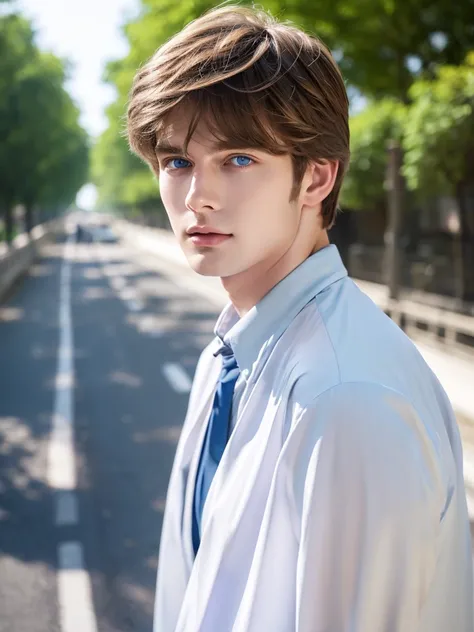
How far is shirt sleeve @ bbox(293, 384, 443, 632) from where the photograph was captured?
961 millimetres

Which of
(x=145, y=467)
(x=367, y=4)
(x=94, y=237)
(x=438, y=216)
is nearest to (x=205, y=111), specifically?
(x=145, y=467)

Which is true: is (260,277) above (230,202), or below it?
below

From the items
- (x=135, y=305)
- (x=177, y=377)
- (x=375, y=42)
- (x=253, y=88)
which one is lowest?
(x=177, y=377)

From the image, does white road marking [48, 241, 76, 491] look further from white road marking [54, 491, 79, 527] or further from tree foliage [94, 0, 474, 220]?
tree foliage [94, 0, 474, 220]

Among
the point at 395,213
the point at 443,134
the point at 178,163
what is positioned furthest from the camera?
the point at 443,134

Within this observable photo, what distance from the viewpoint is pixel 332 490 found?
973mm

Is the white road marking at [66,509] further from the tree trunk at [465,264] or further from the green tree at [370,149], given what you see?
the green tree at [370,149]

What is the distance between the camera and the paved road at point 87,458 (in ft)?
15.0

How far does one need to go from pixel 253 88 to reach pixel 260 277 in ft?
1.01

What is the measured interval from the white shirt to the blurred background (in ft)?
2.45

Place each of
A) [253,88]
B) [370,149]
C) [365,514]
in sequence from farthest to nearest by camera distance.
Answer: [370,149] → [253,88] → [365,514]

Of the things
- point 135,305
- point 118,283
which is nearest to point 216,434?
point 135,305

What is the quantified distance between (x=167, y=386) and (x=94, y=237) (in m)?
55.2

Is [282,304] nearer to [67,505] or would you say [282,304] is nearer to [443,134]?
[67,505]
